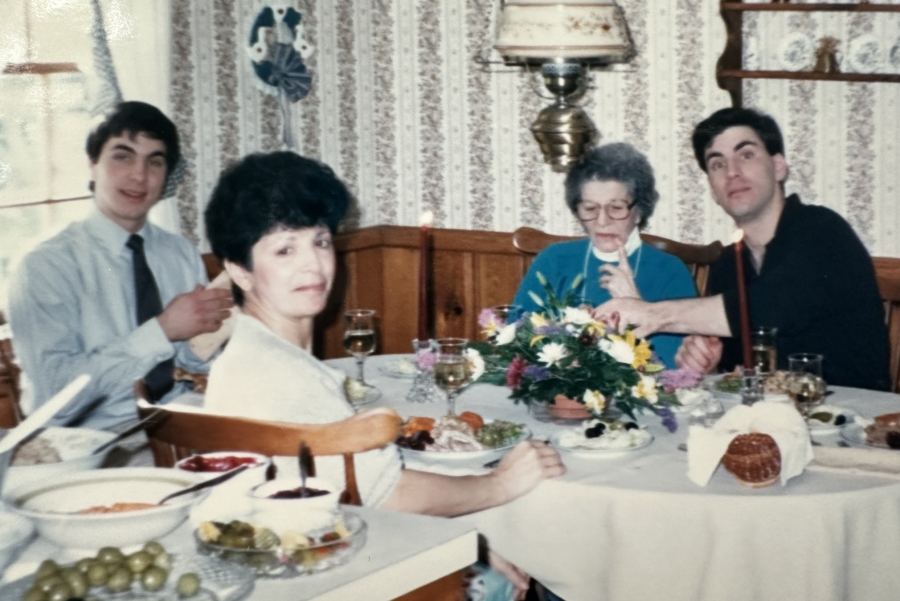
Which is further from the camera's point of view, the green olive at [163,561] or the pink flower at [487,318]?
the pink flower at [487,318]

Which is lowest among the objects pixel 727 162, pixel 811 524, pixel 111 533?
pixel 811 524

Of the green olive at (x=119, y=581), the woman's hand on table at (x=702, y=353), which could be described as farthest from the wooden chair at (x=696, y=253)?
the green olive at (x=119, y=581)

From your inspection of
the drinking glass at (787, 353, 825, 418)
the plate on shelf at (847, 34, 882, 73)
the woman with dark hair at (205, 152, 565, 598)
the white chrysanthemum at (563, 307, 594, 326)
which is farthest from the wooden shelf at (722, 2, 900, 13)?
the woman with dark hair at (205, 152, 565, 598)

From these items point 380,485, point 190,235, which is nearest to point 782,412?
point 380,485

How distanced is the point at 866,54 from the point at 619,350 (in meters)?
1.84

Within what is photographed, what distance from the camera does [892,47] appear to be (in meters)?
3.68

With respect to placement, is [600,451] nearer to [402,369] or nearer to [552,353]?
[552,353]

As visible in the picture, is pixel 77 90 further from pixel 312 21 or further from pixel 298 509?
pixel 298 509

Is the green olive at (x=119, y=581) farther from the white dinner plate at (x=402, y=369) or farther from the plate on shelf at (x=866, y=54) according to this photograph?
the plate on shelf at (x=866, y=54)

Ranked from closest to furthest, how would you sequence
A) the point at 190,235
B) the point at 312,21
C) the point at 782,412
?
the point at 782,412
the point at 190,235
the point at 312,21

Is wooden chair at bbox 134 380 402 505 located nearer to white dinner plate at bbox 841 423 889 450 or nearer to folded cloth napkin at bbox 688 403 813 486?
folded cloth napkin at bbox 688 403 813 486

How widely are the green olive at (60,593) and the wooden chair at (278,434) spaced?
54 cm

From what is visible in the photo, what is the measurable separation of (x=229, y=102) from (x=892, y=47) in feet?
6.94

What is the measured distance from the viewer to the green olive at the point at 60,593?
122 cm
